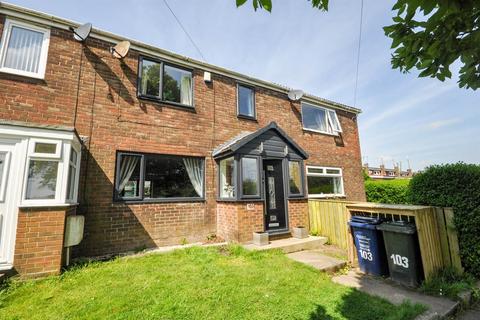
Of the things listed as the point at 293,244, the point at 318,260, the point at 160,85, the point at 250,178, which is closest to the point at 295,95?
the point at 250,178

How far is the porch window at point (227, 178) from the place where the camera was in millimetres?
7560

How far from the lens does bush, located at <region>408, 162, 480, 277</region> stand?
4.53 meters

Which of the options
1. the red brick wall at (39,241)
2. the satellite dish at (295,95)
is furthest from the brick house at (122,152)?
the satellite dish at (295,95)

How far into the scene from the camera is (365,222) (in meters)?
5.32

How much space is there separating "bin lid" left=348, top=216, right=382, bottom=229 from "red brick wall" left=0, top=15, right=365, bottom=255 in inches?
117

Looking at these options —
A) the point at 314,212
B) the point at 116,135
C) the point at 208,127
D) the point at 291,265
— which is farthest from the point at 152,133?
the point at 314,212

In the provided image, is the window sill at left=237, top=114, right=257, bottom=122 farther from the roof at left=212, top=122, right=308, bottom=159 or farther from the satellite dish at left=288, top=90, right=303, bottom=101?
the satellite dish at left=288, top=90, right=303, bottom=101

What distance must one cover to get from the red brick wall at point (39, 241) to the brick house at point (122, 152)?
0.02m

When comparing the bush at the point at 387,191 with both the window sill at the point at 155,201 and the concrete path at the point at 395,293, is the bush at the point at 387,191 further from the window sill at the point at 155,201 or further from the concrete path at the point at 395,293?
the window sill at the point at 155,201

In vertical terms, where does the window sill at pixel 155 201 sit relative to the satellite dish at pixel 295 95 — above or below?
below

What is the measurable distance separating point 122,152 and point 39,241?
292cm

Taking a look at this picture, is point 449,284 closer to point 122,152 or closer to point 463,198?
point 463,198

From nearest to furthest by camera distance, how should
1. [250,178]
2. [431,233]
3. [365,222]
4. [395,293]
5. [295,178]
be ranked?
[395,293] < [431,233] < [365,222] < [250,178] < [295,178]

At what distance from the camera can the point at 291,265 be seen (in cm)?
539
